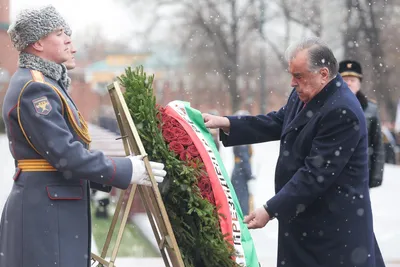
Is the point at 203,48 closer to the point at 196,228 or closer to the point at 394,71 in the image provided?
the point at 394,71

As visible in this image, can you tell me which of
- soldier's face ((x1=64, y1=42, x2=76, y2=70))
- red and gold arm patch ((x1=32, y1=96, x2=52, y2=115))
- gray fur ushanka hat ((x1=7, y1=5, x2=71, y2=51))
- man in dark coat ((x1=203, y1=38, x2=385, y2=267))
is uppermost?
gray fur ushanka hat ((x1=7, y1=5, x2=71, y2=51))

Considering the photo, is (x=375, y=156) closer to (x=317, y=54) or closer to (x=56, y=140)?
(x=317, y=54)

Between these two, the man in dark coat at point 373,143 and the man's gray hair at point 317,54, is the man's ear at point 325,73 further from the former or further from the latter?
the man in dark coat at point 373,143

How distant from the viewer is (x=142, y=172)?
3.69 metres

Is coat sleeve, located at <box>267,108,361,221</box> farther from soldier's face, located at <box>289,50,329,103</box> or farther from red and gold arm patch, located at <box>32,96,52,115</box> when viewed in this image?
red and gold arm patch, located at <box>32,96,52,115</box>

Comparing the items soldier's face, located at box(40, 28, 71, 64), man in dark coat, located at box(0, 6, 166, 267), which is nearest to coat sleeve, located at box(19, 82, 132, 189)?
man in dark coat, located at box(0, 6, 166, 267)

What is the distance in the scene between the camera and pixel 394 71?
110 ft

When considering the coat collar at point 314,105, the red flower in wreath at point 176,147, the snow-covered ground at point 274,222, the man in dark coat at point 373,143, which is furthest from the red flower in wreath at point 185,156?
the snow-covered ground at point 274,222

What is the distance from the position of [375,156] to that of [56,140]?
3.26m

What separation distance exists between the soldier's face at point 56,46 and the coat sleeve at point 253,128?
1.24 metres

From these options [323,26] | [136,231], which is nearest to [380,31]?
[323,26]

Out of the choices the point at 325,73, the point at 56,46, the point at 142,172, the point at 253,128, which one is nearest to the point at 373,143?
the point at 253,128

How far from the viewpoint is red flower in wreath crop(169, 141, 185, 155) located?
3.99 metres

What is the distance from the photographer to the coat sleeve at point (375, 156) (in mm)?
6043
